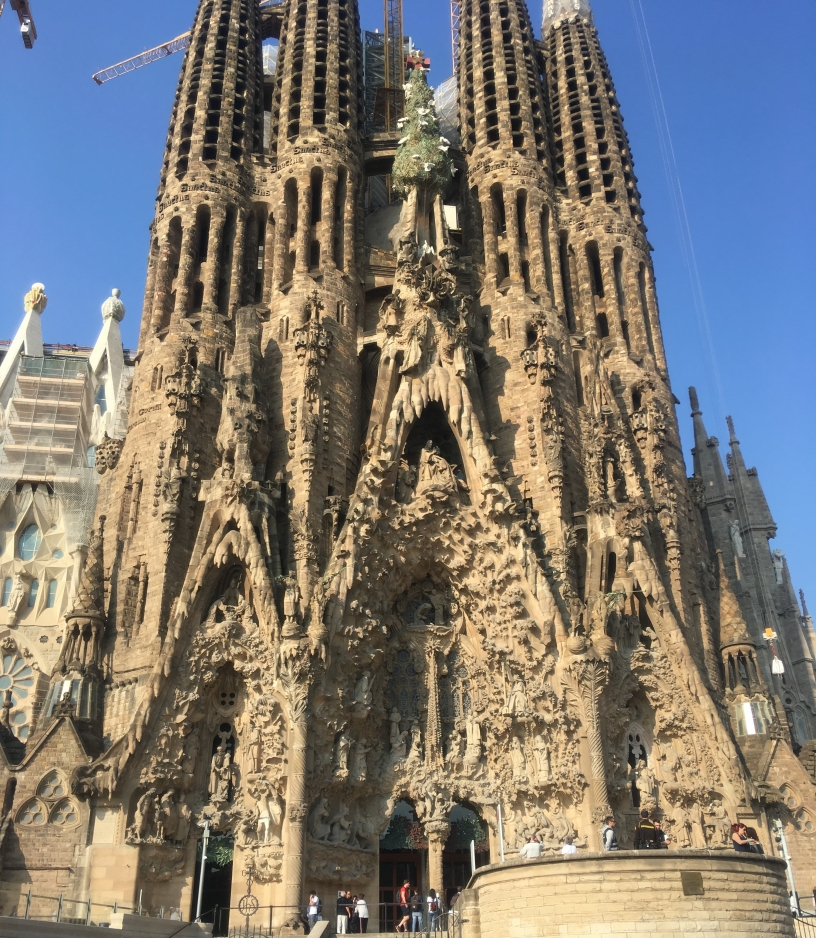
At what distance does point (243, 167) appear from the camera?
29688 millimetres

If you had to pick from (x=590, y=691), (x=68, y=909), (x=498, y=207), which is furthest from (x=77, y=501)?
(x=590, y=691)

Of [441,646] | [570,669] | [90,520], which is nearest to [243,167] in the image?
[90,520]

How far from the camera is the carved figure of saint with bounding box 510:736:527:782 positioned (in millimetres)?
21281

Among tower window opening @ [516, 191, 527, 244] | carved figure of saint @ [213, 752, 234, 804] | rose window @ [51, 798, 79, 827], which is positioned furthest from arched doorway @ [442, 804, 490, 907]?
tower window opening @ [516, 191, 527, 244]

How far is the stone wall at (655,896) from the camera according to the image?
41.3 feet

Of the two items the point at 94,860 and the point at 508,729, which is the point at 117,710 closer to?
the point at 94,860

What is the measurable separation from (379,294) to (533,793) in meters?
15.7

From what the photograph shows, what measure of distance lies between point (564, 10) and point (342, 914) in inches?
1261

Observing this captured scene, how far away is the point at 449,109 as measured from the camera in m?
41.8

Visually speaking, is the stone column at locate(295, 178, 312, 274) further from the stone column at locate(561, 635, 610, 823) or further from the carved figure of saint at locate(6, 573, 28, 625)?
the stone column at locate(561, 635, 610, 823)

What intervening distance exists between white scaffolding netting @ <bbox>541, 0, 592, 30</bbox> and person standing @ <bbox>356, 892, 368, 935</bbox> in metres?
31.0

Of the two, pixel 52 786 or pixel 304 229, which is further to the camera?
pixel 304 229

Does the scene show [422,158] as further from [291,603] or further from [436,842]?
[436,842]

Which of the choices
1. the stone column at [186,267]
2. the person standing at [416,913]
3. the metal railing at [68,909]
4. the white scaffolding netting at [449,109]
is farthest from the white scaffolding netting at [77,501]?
the white scaffolding netting at [449,109]
